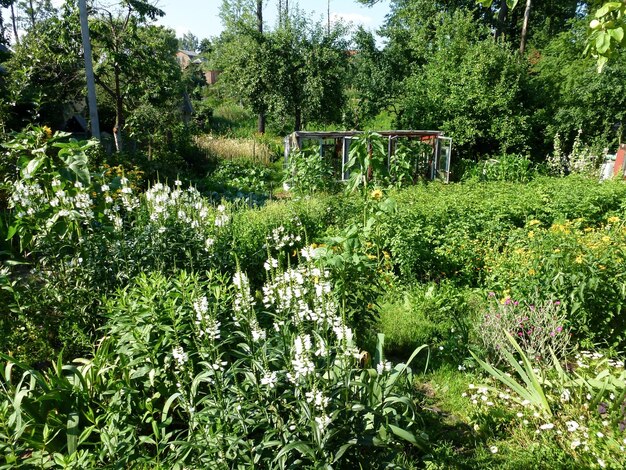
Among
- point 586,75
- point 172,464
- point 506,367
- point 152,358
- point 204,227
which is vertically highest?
point 586,75

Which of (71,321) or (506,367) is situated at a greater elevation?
(71,321)

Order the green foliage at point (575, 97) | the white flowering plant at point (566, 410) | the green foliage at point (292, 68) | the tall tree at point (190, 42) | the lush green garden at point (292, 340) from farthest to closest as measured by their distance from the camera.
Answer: the tall tree at point (190, 42)
the green foliage at point (292, 68)
the green foliage at point (575, 97)
the white flowering plant at point (566, 410)
the lush green garden at point (292, 340)

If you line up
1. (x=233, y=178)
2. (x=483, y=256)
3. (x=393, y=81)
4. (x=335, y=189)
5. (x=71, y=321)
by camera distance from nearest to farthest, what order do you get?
(x=71, y=321) < (x=483, y=256) < (x=335, y=189) < (x=233, y=178) < (x=393, y=81)

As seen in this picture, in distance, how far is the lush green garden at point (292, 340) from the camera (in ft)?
7.80

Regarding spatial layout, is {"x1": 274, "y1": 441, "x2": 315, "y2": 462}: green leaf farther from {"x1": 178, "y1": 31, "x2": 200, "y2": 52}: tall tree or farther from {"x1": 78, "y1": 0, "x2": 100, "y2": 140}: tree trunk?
{"x1": 178, "y1": 31, "x2": 200, "y2": 52}: tall tree

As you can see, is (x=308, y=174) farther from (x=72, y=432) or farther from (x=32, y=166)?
(x=72, y=432)

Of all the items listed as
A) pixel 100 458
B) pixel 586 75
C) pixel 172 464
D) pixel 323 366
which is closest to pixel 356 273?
pixel 323 366

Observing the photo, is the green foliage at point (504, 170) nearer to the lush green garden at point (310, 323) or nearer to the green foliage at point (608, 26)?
the lush green garden at point (310, 323)

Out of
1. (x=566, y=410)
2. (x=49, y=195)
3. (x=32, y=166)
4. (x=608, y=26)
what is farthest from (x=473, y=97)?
(x=32, y=166)

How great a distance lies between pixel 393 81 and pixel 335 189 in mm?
8469

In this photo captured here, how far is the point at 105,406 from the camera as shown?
8.87 feet

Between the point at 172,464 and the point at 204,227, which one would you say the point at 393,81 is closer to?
the point at 204,227

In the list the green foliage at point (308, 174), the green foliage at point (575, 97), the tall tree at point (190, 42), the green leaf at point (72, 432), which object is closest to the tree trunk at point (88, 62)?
the green foliage at point (308, 174)

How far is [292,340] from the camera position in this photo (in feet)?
8.85
